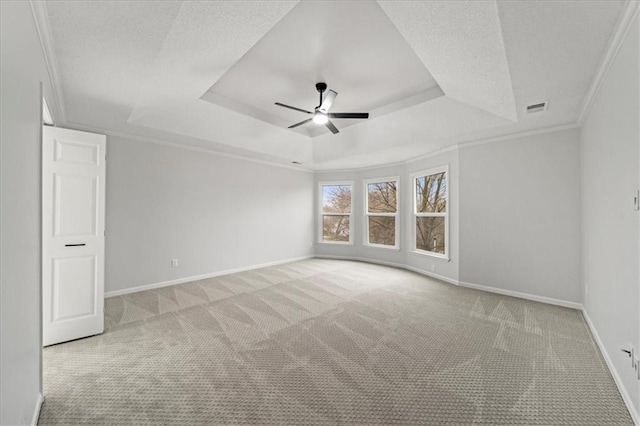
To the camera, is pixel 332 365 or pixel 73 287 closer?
pixel 332 365

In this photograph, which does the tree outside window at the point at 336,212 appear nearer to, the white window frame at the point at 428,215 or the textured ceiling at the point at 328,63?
the white window frame at the point at 428,215

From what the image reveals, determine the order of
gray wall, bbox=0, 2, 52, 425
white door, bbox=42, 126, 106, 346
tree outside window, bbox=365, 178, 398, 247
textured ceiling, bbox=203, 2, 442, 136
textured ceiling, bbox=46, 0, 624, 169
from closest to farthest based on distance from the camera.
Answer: gray wall, bbox=0, 2, 52, 425, textured ceiling, bbox=46, 0, 624, 169, textured ceiling, bbox=203, 2, 442, 136, white door, bbox=42, 126, 106, 346, tree outside window, bbox=365, 178, 398, 247

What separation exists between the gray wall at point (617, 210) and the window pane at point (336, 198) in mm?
4629

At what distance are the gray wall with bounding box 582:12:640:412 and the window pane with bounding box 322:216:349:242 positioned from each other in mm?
4658

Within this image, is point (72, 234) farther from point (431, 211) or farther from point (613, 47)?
point (431, 211)

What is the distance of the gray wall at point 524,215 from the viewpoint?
12.0ft

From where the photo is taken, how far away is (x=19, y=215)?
1.35 meters

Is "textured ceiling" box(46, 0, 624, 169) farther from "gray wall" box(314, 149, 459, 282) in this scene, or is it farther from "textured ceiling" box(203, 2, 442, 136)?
"gray wall" box(314, 149, 459, 282)

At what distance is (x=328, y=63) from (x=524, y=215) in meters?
3.47

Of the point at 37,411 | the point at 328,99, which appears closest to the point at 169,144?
the point at 328,99

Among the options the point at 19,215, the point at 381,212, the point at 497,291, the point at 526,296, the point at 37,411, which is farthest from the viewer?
the point at 381,212

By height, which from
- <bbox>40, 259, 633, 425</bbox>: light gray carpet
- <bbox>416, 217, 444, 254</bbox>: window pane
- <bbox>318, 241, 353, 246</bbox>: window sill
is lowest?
<bbox>40, 259, 633, 425</bbox>: light gray carpet

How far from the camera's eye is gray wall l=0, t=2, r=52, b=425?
1.16 m

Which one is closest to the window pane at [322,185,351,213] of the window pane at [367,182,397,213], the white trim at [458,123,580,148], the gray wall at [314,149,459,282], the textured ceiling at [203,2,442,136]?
the gray wall at [314,149,459,282]
